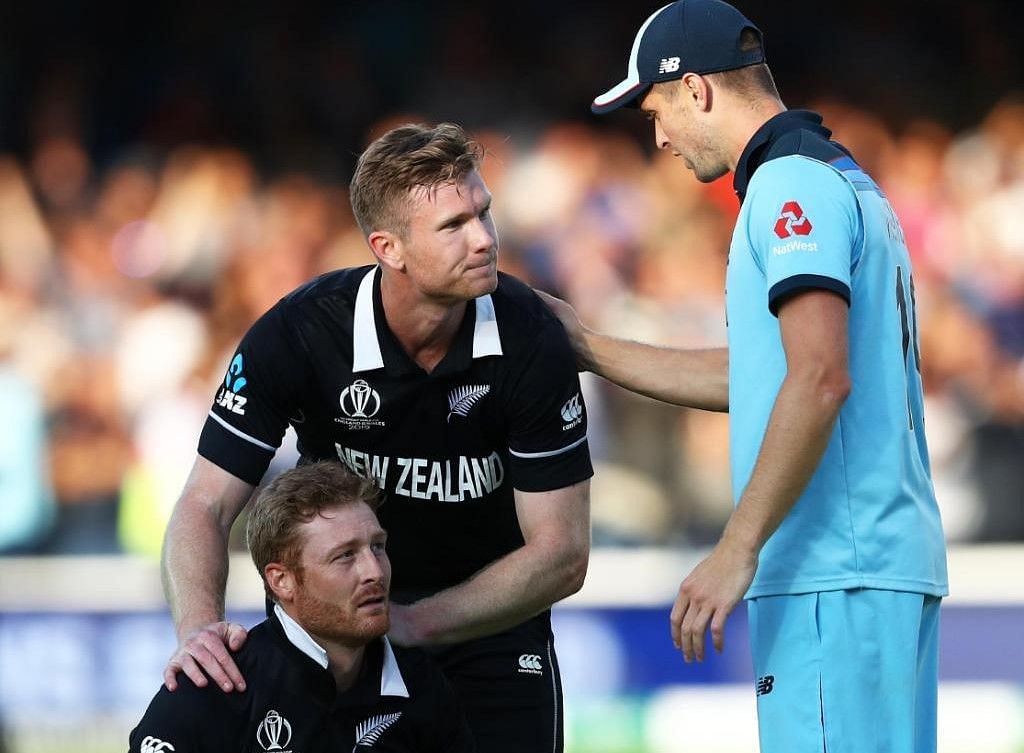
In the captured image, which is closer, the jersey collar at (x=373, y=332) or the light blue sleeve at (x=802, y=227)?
the light blue sleeve at (x=802, y=227)

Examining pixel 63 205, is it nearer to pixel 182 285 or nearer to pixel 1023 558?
pixel 182 285

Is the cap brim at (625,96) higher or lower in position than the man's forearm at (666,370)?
higher

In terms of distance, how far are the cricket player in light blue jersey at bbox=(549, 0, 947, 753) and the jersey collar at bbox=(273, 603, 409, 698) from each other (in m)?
0.61

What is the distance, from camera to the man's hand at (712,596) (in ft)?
8.45

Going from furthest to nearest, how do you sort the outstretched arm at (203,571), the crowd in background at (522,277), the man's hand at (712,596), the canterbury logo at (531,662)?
the crowd in background at (522,277), the canterbury logo at (531,662), the outstretched arm at (203,571), the man's hand at (712,596)

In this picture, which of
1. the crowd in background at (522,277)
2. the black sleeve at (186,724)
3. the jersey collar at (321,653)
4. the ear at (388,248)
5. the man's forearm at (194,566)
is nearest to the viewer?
the black sleeve at (186,724)

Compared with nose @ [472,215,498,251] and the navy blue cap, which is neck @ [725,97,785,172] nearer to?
the navy blue cap

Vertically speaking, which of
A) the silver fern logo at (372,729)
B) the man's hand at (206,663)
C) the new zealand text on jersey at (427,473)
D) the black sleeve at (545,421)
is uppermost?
the black sleeve at (545,421)

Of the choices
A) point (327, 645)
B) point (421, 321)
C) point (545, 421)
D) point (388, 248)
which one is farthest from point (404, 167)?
point (327, 645)

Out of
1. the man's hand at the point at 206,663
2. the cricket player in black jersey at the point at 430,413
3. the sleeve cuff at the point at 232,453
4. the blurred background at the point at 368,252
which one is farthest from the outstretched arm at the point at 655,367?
the blurred background at the point at 368,252

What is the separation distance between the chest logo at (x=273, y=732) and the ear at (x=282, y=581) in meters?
0.22

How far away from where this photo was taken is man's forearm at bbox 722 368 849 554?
259 centimetres

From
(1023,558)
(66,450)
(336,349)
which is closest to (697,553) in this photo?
(1023,558)

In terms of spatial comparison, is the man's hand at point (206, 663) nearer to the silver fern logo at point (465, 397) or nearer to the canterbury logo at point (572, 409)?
the silver fern logo at point (465, 397)
